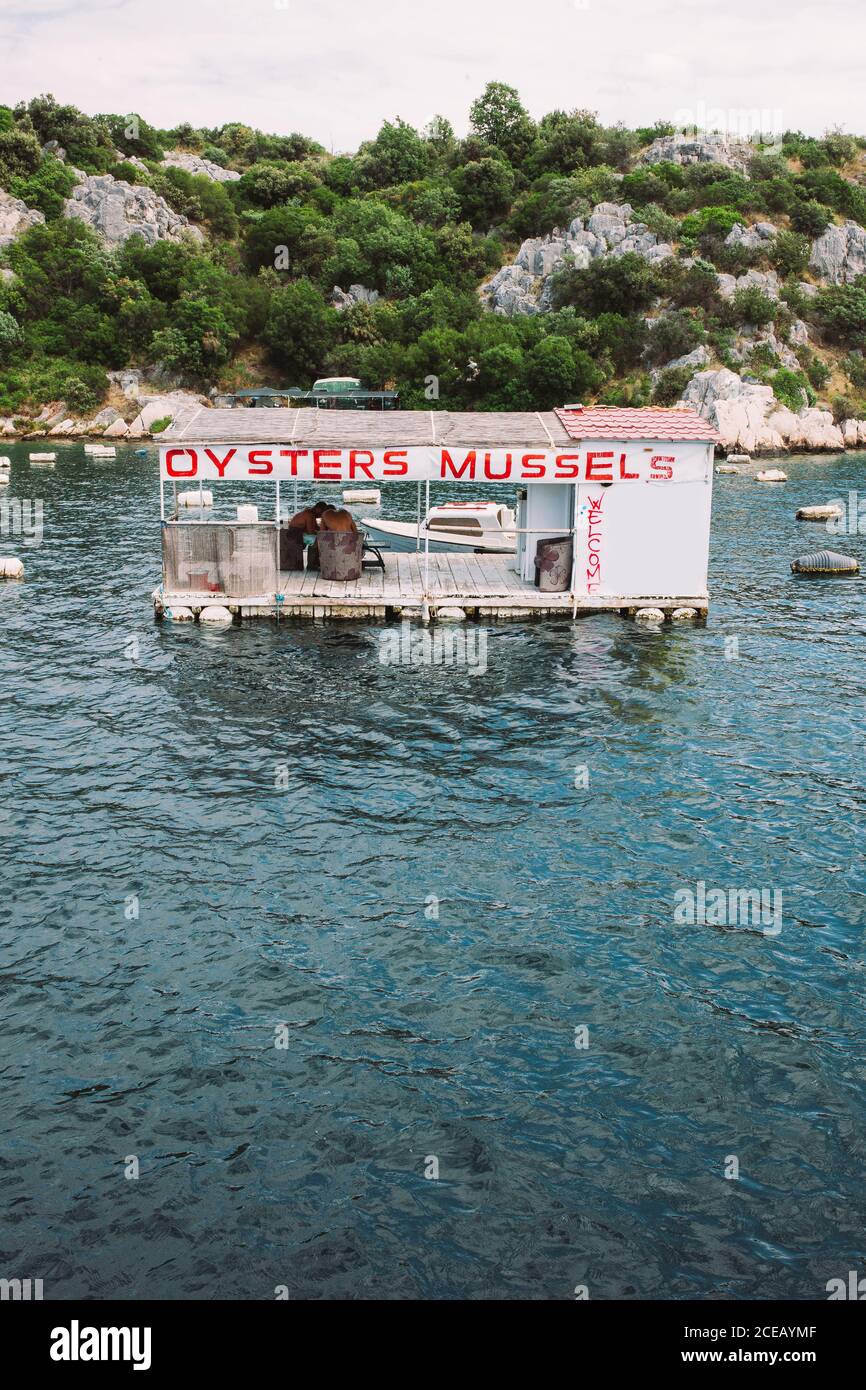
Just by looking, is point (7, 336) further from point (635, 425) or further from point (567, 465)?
point (635, 425)

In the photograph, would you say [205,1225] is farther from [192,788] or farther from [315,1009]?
[192,788]

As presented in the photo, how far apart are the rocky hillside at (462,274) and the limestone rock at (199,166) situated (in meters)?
3.93

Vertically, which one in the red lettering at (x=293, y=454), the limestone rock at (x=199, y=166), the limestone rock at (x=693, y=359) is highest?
the limestone rock at (x=199, y=166)

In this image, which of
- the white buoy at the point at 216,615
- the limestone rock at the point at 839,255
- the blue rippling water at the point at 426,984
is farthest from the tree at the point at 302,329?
the blue rippling water at the point at 426,984

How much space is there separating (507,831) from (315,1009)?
6.06m

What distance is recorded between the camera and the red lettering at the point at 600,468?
32812 mm

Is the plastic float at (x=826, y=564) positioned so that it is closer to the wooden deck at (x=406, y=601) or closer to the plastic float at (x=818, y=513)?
the wooden deck at (x=406, y=601)

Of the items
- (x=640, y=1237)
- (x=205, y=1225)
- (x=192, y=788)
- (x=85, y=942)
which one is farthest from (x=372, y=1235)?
(x=192, y=788)

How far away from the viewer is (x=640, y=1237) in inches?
441

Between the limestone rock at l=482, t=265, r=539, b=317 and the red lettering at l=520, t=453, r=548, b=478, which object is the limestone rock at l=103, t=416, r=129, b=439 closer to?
the limestone rock at l=482, t=265, r=539, b=317

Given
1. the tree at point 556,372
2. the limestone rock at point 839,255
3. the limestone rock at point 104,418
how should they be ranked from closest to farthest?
1. the tree at point 556,372
2. the limestone rock at point 104,418
3. the limestone rock at point 839,255

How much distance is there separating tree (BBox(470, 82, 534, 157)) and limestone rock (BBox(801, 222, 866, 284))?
38585 millimetres

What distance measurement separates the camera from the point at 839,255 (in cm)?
11581

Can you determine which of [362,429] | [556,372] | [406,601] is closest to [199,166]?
[556,372]
